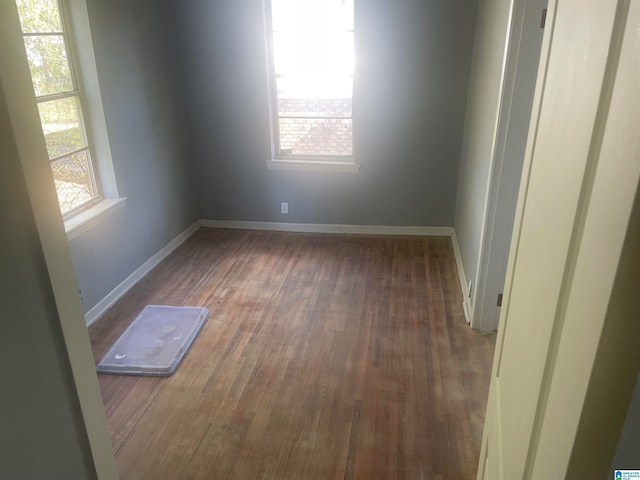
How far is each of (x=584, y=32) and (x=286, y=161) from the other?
3588mm

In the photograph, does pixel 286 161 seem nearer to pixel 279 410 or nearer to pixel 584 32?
pixel 279 410

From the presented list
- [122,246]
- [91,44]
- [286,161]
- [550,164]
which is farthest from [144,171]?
[550,164]

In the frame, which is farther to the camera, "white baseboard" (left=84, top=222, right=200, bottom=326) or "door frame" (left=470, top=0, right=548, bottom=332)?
"white baseboard" (left=84, top=222, right=200, bottom=326)

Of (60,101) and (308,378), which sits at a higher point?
(60,101)

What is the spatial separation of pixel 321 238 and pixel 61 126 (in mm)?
2236

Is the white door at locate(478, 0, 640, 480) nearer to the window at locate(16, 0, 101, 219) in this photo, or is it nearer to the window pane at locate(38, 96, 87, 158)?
the window at locate(16, 0, 101, 219)

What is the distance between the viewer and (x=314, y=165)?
4.14 m

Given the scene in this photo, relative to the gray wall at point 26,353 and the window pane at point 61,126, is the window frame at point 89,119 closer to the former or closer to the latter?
the window pane at point 61,126

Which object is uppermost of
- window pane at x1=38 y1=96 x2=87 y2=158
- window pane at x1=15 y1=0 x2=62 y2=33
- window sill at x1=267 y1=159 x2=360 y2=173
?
window pane at x1=15 y1=0 x2=62 y2=33

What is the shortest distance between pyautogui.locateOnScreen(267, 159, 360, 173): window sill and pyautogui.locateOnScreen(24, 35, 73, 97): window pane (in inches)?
69.0

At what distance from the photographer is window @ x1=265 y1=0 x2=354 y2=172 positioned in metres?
3.76

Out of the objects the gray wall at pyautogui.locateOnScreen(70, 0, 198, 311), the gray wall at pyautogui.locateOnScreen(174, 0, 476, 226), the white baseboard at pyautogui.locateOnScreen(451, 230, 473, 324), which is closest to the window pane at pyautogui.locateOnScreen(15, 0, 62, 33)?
the gray wall at pyautogui.locateOnScreen(70, 0, 198, 311)

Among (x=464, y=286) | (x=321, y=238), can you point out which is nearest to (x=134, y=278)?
(x=321, y=238)

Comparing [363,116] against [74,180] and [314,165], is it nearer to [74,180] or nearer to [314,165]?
[314,165]
